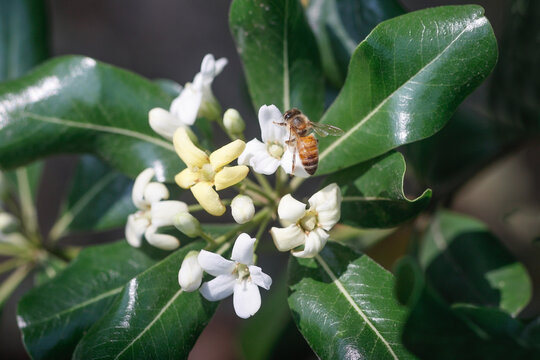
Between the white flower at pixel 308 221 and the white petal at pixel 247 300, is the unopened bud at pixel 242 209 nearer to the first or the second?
the white flower at pixel 308 221

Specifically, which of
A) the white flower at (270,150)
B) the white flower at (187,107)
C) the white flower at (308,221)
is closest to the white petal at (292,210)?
the white flower at (308,221)

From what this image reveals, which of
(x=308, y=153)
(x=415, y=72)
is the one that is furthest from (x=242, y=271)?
(x=415, y=72)

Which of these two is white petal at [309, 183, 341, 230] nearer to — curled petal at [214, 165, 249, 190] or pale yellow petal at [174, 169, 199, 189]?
curled petal at [214, 165, 249, 190]

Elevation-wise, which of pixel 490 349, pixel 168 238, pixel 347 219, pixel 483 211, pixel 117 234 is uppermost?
pixel 168 238

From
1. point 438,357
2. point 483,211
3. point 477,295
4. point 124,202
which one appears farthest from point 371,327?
point 483,211

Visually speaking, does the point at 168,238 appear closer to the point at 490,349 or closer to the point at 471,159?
the point at 490,349

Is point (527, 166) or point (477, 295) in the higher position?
point (477, 295)
